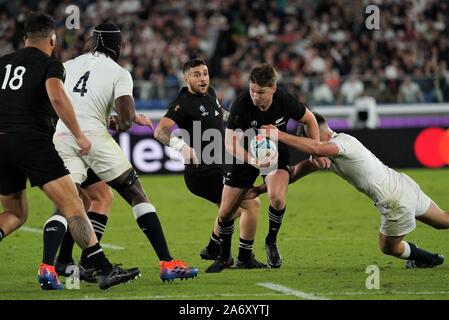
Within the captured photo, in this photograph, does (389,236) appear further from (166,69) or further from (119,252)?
(166,69)

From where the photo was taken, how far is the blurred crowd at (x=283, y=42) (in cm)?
2289

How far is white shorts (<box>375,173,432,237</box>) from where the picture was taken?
926cm

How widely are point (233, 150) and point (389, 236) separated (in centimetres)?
167

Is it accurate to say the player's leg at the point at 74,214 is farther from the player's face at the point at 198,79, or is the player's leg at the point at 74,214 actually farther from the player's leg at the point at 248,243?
the player's face at the point at 198,79

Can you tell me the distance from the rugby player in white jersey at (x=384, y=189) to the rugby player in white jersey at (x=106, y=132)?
1316mm

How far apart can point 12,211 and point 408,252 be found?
3723 mm

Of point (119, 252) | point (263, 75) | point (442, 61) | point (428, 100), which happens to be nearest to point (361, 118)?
point (428, 100)

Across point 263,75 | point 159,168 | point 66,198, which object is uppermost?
point 263,75

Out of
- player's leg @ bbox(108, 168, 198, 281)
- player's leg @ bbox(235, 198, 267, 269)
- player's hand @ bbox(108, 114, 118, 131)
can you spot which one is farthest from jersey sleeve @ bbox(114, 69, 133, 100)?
player's leg @ bbox(235, 198, 267, 269)

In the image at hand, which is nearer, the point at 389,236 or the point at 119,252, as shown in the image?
the point at 389,236

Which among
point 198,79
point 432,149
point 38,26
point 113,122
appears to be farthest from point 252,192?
point 432,149

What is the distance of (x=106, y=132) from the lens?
8930 millimetres

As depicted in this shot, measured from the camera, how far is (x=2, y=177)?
331 inches

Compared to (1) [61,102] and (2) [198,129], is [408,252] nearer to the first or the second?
(2) [198,129]
